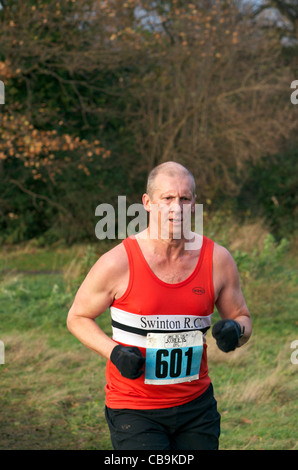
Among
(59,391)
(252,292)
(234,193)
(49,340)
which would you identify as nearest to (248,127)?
(234,193)

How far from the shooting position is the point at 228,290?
3.12 meters

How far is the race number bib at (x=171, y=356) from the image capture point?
291 centimetres

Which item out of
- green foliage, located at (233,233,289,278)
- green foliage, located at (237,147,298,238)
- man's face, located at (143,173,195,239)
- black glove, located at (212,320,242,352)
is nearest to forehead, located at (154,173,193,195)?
man's face, located at (143,173,195,239)

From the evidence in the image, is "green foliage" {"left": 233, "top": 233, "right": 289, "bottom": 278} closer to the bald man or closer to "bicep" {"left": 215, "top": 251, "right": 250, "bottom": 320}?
"bicep" {"left": 215, "top": 251, "right": 250, "bottom": 320}

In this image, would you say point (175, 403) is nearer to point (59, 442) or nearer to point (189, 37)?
point (59, 442)

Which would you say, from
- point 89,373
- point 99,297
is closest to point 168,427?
point 99,297

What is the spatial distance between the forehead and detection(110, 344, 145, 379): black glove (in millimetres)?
696

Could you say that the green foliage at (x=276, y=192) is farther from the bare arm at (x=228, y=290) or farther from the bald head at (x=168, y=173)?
the bald head at (x=168, y=173)

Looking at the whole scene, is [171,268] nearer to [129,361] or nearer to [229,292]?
[229,292]

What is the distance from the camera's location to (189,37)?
49.3 ft

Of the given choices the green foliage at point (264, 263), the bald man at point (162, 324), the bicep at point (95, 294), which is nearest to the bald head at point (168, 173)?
the bald man at point (162, 324)

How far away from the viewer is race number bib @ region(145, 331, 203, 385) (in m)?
2.91

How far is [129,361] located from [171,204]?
696 millimetres

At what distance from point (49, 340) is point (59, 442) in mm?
2811
